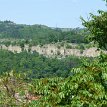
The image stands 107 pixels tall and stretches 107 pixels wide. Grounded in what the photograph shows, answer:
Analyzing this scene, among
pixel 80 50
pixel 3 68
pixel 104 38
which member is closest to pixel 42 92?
pixel 104 38

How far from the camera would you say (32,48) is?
178 m

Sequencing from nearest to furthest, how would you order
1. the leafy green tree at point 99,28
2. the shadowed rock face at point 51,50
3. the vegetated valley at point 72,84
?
1. the vegetated valley at point 72,84
2. the leafy green tree at point 99,28
3. the shadowed rock face at point 51,50

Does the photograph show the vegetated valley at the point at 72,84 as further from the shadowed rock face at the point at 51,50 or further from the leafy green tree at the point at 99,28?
the shadowed rock face at the point at 51,50

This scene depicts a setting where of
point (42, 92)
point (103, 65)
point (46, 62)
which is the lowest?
point (46, 62)

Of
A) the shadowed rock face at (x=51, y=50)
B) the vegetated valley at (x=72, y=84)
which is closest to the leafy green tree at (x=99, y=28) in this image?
the vegetated valley at (x=72, y=84)

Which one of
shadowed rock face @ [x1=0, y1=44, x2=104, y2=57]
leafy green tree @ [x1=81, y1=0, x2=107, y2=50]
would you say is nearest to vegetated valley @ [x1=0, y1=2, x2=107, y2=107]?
leafy green tree @ [x1=81, y1=0, x2=107, y2=50]

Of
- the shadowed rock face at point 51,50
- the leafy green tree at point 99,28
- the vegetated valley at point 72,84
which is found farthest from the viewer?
the shadowed rock face at point 51,50

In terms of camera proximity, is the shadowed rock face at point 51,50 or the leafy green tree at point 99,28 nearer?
the leafy green tree at point 99,28

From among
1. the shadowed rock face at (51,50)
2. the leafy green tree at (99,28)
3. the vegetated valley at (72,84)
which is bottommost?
the shadowed rock face at (51,50)

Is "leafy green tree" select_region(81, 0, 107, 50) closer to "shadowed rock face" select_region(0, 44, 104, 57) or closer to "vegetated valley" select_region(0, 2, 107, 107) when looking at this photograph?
"vegetated valley" select_region(0, 2, 107, 107)

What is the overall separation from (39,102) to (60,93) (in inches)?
34.3

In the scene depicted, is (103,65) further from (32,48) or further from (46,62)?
(32,48)

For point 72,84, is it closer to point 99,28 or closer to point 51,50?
point 99,28

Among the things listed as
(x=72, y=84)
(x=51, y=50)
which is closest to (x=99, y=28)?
(x=72, y=84)
